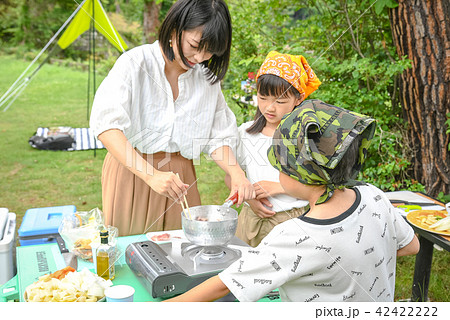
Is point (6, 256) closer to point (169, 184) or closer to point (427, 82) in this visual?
point (169, 184)

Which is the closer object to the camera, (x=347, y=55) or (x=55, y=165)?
(x=347, y=55)

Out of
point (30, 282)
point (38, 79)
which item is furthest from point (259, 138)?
point (38, 79)

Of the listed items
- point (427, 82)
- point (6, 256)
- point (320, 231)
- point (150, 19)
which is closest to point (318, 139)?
point (320, 231)

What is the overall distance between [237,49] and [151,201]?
7.14 feet

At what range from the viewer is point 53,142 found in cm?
530

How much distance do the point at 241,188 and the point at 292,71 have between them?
1.64ft

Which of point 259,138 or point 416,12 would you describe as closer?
point 259,138

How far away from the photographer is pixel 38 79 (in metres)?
8.63

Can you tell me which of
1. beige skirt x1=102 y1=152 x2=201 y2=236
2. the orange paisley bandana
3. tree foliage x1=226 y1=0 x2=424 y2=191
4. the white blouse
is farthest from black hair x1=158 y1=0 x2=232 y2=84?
tree foliage x1=226 y1=0 x2=424 y2=191

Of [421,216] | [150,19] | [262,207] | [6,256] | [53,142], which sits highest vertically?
[150,19]

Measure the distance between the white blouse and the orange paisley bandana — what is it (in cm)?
23

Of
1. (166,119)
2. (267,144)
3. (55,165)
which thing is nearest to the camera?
(166,119)

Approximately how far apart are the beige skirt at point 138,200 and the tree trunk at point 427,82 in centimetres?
186
